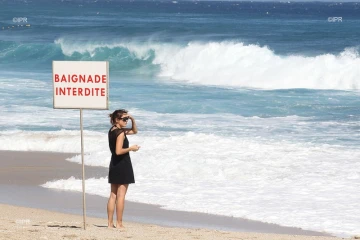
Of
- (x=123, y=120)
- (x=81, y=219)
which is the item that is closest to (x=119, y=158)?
Answer: (x=123, y=120)

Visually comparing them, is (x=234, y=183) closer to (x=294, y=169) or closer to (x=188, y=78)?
(x=294, y=169)

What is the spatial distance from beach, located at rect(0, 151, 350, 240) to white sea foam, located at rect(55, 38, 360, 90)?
65.1 feet

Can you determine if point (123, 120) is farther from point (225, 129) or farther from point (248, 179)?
point (225, 129)

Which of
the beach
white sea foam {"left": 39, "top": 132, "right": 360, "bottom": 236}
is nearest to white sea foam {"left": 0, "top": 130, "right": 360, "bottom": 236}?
white sea foam {"left": 39, "top": 132, "right": 360, "bottom": 236}

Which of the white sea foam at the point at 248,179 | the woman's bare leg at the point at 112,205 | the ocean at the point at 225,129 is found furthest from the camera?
the ocean at the point at 225,129

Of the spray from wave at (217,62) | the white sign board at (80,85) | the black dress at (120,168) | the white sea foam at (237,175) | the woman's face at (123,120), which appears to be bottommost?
the spray from wave at (217,62)

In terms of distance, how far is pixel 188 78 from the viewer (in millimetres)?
37750

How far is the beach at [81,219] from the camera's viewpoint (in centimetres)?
1014

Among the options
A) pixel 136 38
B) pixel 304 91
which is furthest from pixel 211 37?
pixel 304 91

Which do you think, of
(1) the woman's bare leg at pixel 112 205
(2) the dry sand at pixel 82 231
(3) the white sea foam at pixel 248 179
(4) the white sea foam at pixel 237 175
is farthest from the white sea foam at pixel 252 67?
(1) the woman's bare leg at pixel 112 205

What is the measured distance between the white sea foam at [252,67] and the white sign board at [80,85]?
2399 centimetres

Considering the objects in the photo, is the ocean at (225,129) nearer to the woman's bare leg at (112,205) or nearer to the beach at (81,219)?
the beach at (81,219)

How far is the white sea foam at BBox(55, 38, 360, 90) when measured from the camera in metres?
34.5

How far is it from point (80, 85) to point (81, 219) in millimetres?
2380
